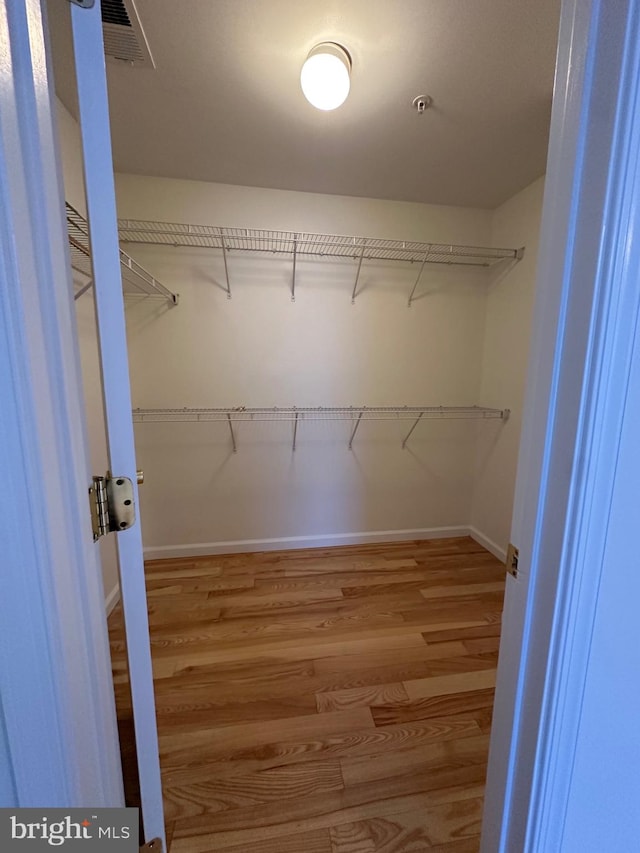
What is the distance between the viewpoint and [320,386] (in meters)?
2.30

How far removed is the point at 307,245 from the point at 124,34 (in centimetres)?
116

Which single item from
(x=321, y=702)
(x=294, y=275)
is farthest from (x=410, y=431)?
(x=321, y=702)

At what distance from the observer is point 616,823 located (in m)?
0.65

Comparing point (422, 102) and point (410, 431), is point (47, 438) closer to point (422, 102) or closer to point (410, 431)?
point (422, 102)

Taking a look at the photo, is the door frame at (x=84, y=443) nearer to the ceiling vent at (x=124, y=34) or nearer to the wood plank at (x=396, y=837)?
the wood plank at (x=396, y=837)

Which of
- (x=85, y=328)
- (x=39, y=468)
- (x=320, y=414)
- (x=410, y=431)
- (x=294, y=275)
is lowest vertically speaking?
(x=410, y=431)

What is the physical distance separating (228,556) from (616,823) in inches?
84.4

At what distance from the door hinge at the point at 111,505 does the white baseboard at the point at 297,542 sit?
6.48 feet

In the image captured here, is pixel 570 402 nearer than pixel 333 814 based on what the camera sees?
Yes

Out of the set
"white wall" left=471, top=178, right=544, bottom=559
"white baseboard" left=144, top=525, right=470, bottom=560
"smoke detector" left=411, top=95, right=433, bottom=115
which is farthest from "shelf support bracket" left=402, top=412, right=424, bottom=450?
"smoke detector" left=411, top=95, right=433, bottom=115

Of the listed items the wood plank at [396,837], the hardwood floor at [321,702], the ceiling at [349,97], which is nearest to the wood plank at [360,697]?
the hardwood floor at [321,702]

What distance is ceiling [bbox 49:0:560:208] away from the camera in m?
1.08

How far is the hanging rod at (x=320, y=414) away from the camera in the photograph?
7.18 ft

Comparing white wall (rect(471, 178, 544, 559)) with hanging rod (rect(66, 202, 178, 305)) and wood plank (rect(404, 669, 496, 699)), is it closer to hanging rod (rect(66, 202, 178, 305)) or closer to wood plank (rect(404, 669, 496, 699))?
wood plank (rect(404, 669, 496, 699))
